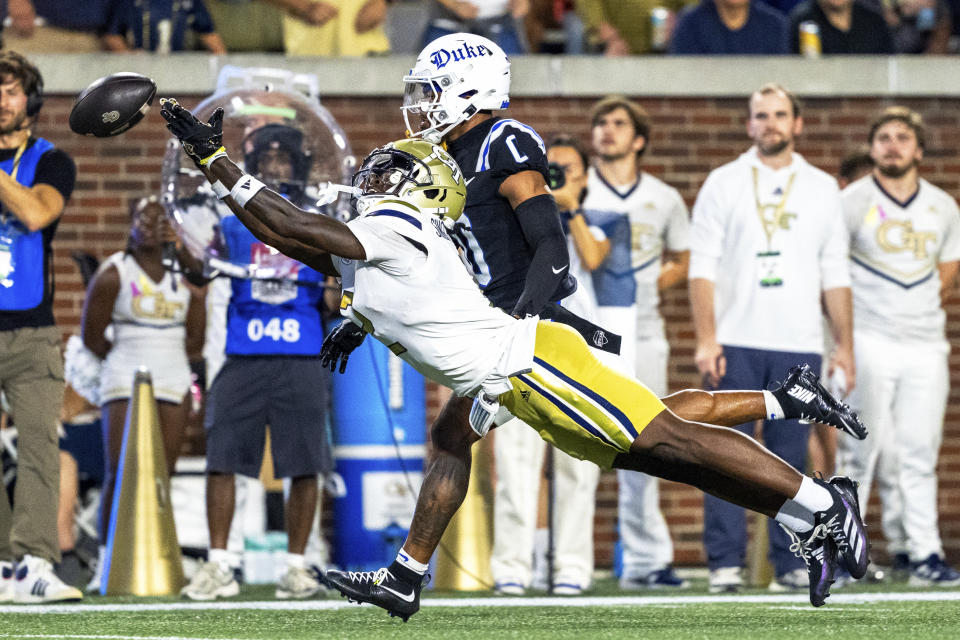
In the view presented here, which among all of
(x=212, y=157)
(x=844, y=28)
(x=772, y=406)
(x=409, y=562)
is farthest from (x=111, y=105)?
(x=844, y=28)

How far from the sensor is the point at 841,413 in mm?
6047

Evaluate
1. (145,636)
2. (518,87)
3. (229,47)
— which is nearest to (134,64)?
(229,47)

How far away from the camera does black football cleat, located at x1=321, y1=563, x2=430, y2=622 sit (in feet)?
18.9

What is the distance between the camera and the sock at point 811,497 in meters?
5.62

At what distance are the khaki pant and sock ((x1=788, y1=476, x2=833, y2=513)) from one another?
304 cm

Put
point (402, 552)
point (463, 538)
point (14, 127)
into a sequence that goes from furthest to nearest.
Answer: point (463, 538) < point (14, 127) < point (402, 552)

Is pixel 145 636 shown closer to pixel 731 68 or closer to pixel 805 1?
pixel 731 68

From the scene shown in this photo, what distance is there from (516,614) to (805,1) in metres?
5.94

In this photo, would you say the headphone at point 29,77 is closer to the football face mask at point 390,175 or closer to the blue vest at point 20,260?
the blue vest at point 20,260

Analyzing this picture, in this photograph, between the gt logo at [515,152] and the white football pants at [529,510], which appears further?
the white football pants at [529,510]

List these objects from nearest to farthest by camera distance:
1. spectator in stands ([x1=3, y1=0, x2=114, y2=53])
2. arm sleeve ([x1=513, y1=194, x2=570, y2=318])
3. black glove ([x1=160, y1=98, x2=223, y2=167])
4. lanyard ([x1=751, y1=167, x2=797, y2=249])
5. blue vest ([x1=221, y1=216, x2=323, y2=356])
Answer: black glove ([x1=160, y1=98, x2=223, y2=167]) → arm sleeve ([x1=513, y1=194, x2=570, y2=318]) → blue vest ([x1=221, y1=216, x2=323, y2=356]) → lanyard ([x1=751, y1=167, x2=797, y2=249]) → spectator in stands ([x1=3, y1=0, x2=114, y2=53])

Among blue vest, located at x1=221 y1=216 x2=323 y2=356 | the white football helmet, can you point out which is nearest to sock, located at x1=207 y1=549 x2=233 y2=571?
blue vest, located at x1=221 y1=216 x2=323 y2=356

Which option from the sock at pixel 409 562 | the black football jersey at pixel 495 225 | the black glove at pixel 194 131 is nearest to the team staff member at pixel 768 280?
the black football jersey at pixel 495 225

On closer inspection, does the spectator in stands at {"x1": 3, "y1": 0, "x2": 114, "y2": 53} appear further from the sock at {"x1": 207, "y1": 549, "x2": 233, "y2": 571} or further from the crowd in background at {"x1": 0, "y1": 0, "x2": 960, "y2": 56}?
the sock at {"x1": 207, "y1": 549, "x2": 233, "y2": 571}
